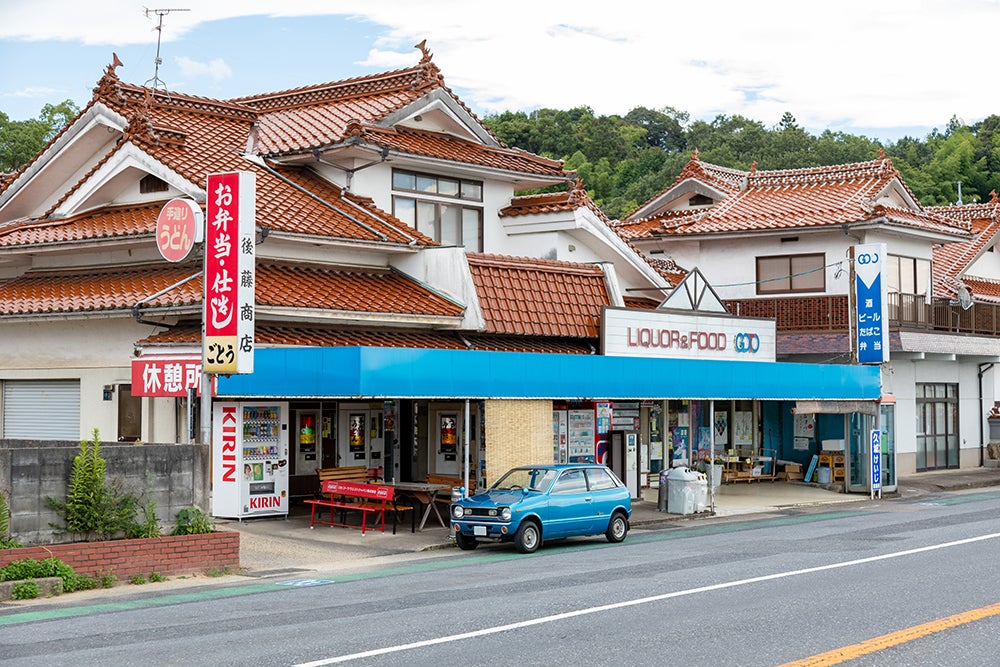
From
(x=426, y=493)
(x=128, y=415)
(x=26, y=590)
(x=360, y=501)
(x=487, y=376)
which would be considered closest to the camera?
(x=26, y=590)

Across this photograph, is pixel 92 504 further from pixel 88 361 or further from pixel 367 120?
pixel 367 120

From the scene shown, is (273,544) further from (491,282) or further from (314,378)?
(491,282)

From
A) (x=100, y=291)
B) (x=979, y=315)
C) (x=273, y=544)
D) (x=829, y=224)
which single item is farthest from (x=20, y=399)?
(x=979, y=315)

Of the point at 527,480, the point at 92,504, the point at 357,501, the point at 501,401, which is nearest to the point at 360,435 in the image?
the point at 357,501

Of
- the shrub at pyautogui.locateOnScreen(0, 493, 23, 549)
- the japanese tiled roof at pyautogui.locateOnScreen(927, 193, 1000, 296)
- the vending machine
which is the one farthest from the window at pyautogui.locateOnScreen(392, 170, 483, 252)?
the japanese tiled roof at pyautogui.locateOnScreen(927, 193, 1000, 296)

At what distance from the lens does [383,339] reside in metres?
25.3

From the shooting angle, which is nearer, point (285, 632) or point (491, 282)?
point (285, 632)

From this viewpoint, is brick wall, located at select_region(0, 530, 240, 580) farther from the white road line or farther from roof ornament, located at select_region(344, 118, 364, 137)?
roof ornament, located at select_region(344, 118, 364, 137)

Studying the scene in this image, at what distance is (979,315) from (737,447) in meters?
10.7

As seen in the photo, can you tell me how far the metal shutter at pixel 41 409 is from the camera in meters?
26.2

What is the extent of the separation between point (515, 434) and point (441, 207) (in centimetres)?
906

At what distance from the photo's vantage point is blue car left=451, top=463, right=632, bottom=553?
20406 millimetres

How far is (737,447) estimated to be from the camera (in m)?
37.1

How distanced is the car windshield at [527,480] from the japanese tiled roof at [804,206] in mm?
19374
